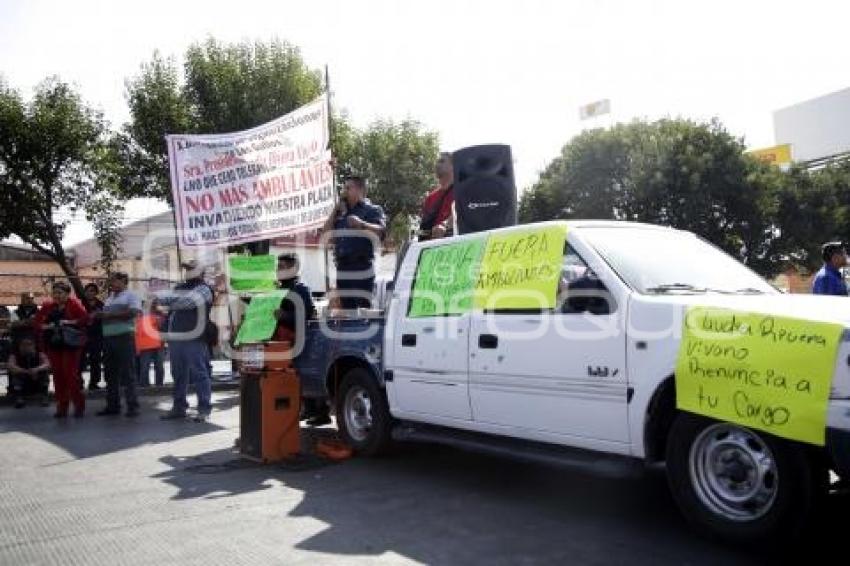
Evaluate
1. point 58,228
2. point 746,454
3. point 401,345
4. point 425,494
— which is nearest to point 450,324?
point 401,345

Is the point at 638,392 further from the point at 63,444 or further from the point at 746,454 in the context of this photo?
the point at 63,444

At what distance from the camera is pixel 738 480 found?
13.4 ft

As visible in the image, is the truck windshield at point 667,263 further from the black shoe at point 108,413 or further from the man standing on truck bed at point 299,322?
the black shoe at point 108,413

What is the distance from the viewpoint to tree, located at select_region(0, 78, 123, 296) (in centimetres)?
2105

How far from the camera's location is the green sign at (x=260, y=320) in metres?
7.62

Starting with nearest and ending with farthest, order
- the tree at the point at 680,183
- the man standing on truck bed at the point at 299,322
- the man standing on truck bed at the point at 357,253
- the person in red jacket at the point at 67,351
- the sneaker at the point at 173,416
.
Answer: the man standing on truck bed at the point at 299,322, the man standing on truck bed at the point at 357,253, the sneaker at the point at 173,416, the person in red jacket at the point at 67,351, the tree at the point at 680,183

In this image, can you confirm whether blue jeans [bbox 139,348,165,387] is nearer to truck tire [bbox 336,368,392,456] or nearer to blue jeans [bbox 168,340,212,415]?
blue jeans [bbox 168,340,212,415]

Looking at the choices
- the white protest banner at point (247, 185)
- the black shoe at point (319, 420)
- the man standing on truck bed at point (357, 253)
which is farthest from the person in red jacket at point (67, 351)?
the man standing on truck bed at point (357, 253)

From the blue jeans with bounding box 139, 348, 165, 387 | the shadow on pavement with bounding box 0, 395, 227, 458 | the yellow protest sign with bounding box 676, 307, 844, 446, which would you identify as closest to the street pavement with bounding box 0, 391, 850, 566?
the shadow on pavement with bounding box 0, 395, 227, 458

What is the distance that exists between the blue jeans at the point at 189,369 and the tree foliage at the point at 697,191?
23967 millimetres

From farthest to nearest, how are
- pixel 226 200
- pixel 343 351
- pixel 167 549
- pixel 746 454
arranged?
pixel 226 200 < pixel 343 351 < pixel 167 549 < pixel 746 454

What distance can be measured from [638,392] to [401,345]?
241 cm

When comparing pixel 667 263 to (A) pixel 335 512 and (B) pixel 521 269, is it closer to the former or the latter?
(B) pixel 521 269

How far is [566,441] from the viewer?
493 centimetres
